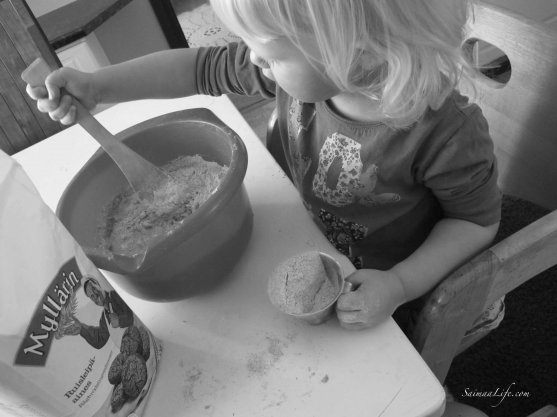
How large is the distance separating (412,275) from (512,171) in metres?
0.36

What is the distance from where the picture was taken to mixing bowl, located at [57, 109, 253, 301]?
488 millimetres

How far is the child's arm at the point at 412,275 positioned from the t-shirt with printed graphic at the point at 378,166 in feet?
0.08

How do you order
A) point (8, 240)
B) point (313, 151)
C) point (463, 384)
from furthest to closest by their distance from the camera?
point (463, 384) → point (313, 151) → point (8, 240)

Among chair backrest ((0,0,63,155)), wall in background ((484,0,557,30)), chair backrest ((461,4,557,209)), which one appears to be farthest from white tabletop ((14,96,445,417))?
wall in background ((484,0,557,30))

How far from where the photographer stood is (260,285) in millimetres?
580

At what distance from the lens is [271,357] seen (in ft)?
1.69

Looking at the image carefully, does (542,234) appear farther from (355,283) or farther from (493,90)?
(493,90)

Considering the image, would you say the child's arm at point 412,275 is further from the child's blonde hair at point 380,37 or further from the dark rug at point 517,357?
the dark rug at point 517,357

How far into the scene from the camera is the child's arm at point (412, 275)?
506mm

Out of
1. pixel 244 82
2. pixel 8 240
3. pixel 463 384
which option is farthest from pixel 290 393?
A: pixel 463 384

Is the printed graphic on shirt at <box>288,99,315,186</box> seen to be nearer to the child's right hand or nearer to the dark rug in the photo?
the child's right hand

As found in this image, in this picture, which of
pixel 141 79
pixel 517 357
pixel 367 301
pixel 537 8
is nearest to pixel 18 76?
pixel 141 79

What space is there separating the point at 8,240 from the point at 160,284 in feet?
0.66

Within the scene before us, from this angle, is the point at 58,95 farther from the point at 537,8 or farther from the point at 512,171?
the point at 537,8
